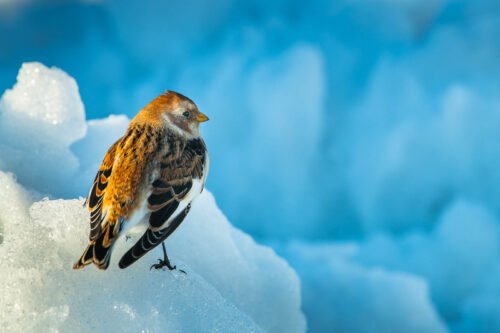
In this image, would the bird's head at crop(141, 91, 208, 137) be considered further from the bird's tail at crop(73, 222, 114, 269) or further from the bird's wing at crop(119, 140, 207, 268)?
the bird's tail at crop(73, 222, 114, 269)

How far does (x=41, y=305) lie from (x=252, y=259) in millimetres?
1077

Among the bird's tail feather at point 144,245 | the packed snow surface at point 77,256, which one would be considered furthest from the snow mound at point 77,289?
the bird's tail feather at point 144,245

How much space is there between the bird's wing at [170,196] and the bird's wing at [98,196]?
9cm

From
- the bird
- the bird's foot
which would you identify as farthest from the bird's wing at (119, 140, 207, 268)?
the bird's foot

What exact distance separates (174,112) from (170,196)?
0.99 ft

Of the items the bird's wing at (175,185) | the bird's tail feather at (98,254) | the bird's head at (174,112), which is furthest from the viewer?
the bird's head at (174,112)

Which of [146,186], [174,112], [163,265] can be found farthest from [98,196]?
[174,112]

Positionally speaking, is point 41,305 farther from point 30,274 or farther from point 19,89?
point 19,89

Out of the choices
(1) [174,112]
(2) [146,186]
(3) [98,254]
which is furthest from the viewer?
(1) [174,112]

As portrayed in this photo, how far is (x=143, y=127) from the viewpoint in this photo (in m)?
1.68

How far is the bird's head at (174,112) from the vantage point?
1729 millimetres

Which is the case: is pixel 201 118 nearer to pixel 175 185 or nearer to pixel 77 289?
pixel 175 185

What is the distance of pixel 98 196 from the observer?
1.51 metres

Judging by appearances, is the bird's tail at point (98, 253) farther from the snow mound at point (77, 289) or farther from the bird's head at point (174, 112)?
the bird's head at point (174, 112)
